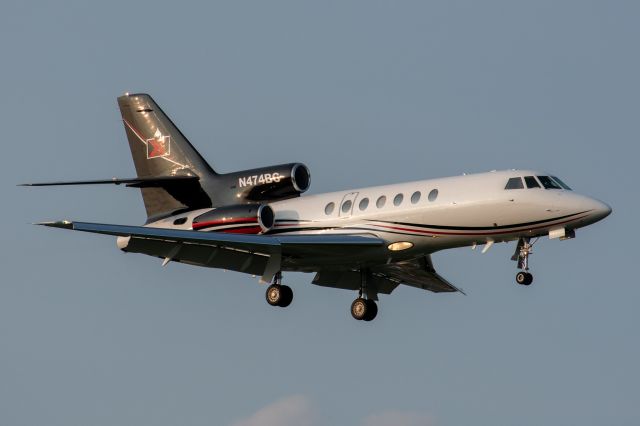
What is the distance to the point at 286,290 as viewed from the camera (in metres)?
35.7

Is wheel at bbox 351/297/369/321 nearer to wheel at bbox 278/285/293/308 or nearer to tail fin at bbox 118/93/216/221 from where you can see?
wheel at bbox 278/285/293/308

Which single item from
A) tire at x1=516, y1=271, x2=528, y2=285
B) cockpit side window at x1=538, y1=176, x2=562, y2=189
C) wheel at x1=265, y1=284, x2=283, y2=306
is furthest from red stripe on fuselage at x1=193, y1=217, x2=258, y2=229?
cockpit side window at x1=538, y1=176, x2=562, y2=189

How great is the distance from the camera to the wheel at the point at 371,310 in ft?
121

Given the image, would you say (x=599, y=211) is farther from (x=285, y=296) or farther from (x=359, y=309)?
(x=285, y=296)

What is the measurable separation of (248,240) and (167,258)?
2.37 metres

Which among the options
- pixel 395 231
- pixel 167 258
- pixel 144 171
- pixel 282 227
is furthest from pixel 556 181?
pixel 144 171

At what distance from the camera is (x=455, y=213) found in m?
33.3

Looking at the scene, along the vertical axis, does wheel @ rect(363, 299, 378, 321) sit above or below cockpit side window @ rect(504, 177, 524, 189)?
below

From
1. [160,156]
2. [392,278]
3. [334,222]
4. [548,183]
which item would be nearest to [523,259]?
[548,183]

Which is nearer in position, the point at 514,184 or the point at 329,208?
the point at 514,184

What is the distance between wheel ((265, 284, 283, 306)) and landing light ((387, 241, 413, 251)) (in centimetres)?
325

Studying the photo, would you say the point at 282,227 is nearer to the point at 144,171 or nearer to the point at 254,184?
the point at 254,184

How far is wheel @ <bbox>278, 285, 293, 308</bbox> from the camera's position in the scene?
117ft

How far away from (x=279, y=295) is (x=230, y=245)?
2.13 m
